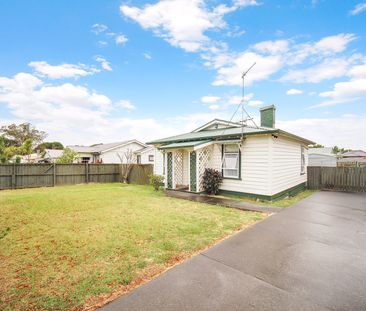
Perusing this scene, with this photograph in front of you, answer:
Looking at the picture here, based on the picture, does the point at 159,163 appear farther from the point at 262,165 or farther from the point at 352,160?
the point at 352,160

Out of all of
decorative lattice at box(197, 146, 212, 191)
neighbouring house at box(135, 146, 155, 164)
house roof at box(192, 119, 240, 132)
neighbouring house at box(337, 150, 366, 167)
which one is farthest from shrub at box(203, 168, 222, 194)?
neighbouring house at box(337, 150, 366, 167)

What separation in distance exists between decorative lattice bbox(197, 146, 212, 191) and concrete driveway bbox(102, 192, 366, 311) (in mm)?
5469

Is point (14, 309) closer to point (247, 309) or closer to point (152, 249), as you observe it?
point (152, 249)

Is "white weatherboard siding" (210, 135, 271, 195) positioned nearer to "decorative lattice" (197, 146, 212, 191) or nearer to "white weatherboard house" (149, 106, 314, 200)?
"white weatherboard house" (149, 106, 314, 200)

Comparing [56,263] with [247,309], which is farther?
[56,263]

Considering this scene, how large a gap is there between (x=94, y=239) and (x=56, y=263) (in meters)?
1.09

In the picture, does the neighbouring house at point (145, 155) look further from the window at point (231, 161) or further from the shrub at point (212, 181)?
the window at point (231, 161)

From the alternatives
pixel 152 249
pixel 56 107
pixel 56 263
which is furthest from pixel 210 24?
pixel 56 107

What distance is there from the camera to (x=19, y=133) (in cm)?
4412

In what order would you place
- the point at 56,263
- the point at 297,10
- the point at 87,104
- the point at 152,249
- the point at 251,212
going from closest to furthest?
the point at 56,263 → the point at 152,249 → the point at 251,212 → the point at 297,10 → the point at 87,104

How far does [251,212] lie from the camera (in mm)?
7066

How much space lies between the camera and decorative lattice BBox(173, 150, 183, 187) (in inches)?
488

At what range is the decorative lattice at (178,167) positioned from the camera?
12.4 m

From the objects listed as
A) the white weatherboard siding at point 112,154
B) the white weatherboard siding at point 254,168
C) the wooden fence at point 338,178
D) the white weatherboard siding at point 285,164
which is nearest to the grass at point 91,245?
the white weatherboard siding at point 254,168
